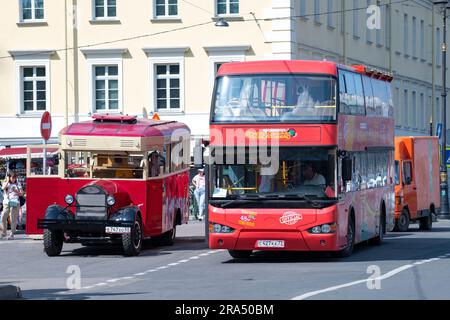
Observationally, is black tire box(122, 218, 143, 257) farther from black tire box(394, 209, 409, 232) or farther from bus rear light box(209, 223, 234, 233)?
black tire box(394, 209, 409, 232)

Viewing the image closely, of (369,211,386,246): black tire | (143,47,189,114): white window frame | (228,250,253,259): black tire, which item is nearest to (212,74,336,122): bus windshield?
(228,250,253,259): black tire

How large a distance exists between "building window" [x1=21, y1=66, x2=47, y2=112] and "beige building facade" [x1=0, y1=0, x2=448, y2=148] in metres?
0.04

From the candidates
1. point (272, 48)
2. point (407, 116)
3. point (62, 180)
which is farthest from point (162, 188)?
point (407, 116)

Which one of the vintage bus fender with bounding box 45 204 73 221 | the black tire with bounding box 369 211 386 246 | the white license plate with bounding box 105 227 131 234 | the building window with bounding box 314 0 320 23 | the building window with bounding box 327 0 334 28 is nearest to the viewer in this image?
the white license plate with bounding box 105 227 131 234

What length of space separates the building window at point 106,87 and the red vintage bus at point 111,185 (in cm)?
1959

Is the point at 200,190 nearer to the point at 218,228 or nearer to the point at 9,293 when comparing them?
the point at 218,228

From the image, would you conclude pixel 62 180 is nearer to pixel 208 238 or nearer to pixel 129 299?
pixel 208 238

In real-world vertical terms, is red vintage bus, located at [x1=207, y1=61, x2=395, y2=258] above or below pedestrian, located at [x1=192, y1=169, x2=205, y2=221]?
above

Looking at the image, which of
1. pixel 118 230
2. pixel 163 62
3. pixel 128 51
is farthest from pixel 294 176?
pixel 128 51


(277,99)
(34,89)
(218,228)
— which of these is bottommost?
(218,228)

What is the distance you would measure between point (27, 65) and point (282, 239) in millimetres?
27650

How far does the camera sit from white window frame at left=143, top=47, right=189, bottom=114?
1971 inches

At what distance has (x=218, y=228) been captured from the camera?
84.0 feet
